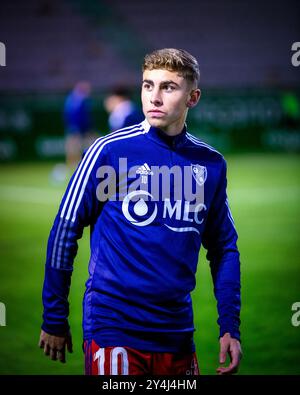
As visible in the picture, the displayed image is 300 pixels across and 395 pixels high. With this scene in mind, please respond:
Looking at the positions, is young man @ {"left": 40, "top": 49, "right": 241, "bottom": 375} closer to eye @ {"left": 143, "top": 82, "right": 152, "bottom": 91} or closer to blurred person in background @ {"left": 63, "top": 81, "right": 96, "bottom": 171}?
eye @ {"left": 143, "top": 82, "right": 152, "bottom": 91}

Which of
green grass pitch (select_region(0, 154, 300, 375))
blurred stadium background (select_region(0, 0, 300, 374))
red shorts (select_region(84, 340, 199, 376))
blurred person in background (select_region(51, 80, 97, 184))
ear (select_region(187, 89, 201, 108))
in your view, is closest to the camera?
red shorts (select_region(84, 340, 199, 376))

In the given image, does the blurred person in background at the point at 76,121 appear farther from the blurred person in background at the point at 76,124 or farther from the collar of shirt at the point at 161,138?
the collar of shirt at the point at 161,138

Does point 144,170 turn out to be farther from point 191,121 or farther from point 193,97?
point 191,121

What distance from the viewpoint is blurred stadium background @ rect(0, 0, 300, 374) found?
306 inches

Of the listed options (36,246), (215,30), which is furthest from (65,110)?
(36,246)

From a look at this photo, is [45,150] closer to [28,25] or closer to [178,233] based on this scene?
[28,25]

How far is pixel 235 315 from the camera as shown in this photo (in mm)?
3719

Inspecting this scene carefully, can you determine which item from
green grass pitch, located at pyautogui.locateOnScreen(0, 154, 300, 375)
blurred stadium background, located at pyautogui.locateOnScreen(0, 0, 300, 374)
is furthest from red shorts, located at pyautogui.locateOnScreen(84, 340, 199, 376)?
blurred stadium background, located at pyautogui.locateOnScreen(0, 0, 300, 374)

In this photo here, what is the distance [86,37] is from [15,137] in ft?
21.1

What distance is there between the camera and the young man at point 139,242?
3.40m

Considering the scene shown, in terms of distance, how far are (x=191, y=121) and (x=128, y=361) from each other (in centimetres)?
1846

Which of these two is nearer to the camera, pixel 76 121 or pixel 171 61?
pixel 171 61

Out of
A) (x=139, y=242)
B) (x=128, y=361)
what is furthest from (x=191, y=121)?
(x=128, y=361)

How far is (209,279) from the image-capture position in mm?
8875
